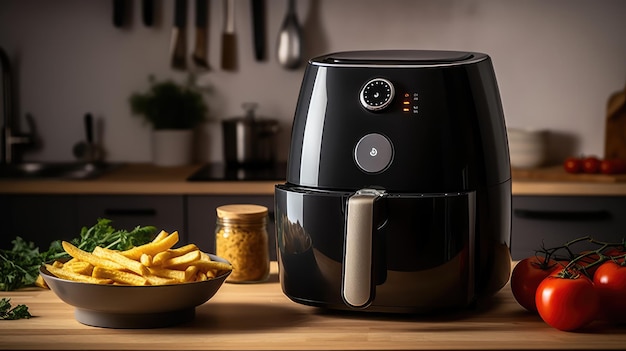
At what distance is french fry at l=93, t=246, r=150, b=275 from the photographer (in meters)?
1.24

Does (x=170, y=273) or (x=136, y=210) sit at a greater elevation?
(x=170, y=273)

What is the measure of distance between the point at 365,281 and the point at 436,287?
0.41 ft

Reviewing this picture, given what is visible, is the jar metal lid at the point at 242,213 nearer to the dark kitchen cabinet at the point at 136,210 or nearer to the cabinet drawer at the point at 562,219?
the dark kitchen cabinet at the point at 136,210

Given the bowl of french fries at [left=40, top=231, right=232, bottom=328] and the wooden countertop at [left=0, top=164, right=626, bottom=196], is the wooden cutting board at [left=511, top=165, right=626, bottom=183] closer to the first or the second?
the wooden countertop at [left=0, top=164, right=626, bottom=196]

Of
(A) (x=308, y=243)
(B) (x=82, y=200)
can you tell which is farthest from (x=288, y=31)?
(A) (x=308, y=243)

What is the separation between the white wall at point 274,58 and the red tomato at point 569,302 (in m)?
2.17

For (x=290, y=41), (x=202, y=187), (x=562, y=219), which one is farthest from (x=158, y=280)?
(x=290, y=41)

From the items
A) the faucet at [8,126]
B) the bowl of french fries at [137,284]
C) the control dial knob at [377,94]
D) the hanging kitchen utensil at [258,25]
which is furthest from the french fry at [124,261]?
the faucet at [8,126]

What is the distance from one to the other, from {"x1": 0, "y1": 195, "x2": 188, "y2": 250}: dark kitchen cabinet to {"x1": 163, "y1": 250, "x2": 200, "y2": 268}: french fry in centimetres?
A: 159

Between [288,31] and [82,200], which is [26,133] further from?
[288,31]

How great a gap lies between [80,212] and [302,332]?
1782mm

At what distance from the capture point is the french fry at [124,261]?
1236 mm

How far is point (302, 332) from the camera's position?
1.25 metres

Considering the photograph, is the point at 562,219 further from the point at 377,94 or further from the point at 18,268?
the point at 18,268
